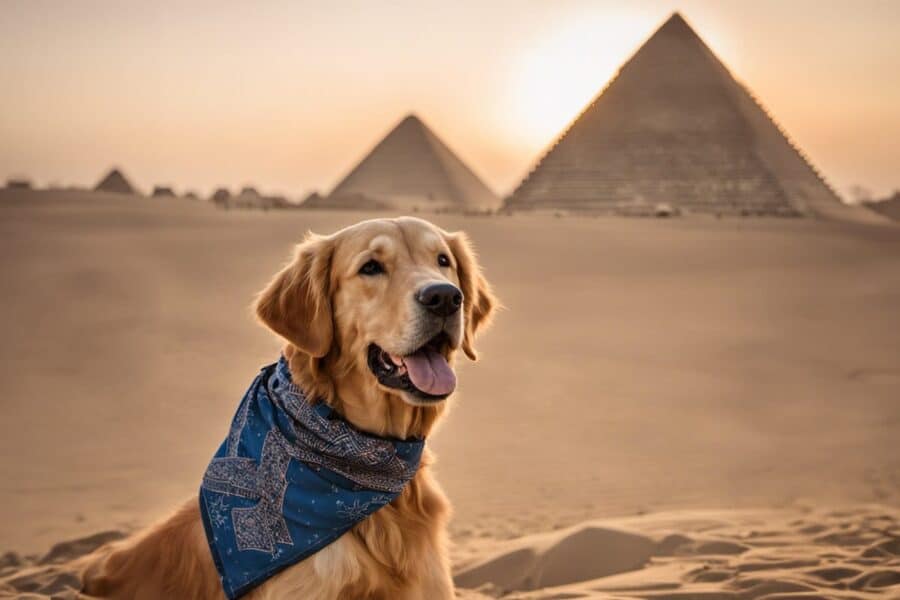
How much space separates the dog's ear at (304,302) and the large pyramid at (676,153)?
71.3m

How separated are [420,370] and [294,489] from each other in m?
0.60

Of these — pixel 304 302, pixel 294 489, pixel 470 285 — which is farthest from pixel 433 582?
pixel 470 285

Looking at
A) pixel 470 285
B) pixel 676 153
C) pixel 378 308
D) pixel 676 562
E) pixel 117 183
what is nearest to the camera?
pixel 378 308

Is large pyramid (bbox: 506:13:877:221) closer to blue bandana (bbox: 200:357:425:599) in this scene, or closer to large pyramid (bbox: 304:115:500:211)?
large pyramid (bbox: 304:115:500:211)

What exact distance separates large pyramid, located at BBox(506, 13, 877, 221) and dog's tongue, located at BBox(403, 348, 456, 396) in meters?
71.4

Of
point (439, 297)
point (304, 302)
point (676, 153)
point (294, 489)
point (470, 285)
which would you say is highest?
point (676, 153)

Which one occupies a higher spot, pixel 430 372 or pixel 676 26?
pixel 676 26

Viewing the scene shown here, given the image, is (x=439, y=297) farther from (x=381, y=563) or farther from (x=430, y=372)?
(x=381, y=563)

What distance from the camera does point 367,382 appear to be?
11.8 ft

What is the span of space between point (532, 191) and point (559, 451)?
69.3 m

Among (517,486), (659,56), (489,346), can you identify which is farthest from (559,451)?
(659,56)

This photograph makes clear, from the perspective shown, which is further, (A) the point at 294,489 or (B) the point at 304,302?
(B) the point at 304,302

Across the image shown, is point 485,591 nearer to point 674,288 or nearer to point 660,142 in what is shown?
point 674,288

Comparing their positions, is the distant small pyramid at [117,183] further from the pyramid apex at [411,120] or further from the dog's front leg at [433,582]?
the dog's front leg at [433,582]
